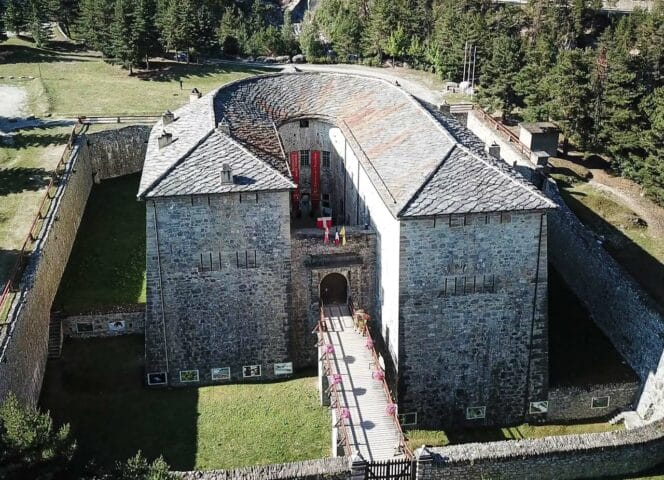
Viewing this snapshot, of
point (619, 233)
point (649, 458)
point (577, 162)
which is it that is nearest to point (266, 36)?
point (577, 162)

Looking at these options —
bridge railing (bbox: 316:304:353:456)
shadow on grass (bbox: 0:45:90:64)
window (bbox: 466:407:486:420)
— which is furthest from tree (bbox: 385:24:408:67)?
window (bbox: 466:407:486:420)

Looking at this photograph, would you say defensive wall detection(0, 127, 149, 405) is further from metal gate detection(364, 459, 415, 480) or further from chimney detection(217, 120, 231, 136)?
metal gate detection(364, 459, 415, 480)

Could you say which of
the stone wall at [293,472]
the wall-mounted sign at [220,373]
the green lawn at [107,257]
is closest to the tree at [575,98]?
the green lawn at [107,257]

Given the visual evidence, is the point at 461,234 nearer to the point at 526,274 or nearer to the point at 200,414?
the point at 526,274

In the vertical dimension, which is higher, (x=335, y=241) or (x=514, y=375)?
(x=335, y=241)

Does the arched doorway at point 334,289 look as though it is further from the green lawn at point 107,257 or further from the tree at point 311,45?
the tree at point 311,45

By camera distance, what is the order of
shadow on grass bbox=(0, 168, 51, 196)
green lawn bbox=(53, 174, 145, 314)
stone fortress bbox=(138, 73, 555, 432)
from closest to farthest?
stone fortress bbox=(138, 73, 555, 432)
green lawn bbox=(53, 174, 145, 314)
shadow on grass bbox=(0, 168, 51, 196)
